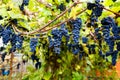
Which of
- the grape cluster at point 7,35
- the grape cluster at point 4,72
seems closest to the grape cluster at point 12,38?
the grape cluster at point 7,35

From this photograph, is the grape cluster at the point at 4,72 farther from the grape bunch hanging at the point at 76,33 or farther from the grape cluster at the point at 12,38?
the grape cluster at the point at 12,38

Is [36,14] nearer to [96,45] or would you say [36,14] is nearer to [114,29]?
[96,45]

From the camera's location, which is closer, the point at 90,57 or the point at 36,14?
the point at 36,14

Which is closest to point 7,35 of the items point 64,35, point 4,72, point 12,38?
point 12,38

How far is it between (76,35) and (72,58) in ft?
3.72

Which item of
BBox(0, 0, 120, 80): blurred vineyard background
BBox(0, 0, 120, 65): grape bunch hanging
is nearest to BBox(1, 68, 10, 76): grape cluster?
BBox(0, 0, 120, 80): blurred vineyard background

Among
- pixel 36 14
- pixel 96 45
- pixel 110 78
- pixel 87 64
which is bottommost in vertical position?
pixel 110 78

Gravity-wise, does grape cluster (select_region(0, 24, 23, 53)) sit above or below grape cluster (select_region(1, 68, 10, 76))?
above

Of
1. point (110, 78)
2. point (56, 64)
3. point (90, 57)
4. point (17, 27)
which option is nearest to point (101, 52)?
point (90, 57)

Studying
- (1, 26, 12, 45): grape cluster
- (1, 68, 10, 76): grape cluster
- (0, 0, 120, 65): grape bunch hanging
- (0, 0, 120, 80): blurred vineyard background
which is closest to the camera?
(0, 0, 120, 65): grape bunch hanging

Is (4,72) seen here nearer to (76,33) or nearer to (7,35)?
(7,35)

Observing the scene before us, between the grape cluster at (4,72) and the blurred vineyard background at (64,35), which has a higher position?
the blurred vineyard background at (64,35)

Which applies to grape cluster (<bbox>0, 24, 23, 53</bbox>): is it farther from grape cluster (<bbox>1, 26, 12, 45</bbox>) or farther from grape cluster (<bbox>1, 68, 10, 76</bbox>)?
grape cluster (<bbox>1, 68, 10, 76</bbox>)

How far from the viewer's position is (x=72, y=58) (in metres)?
2.91
